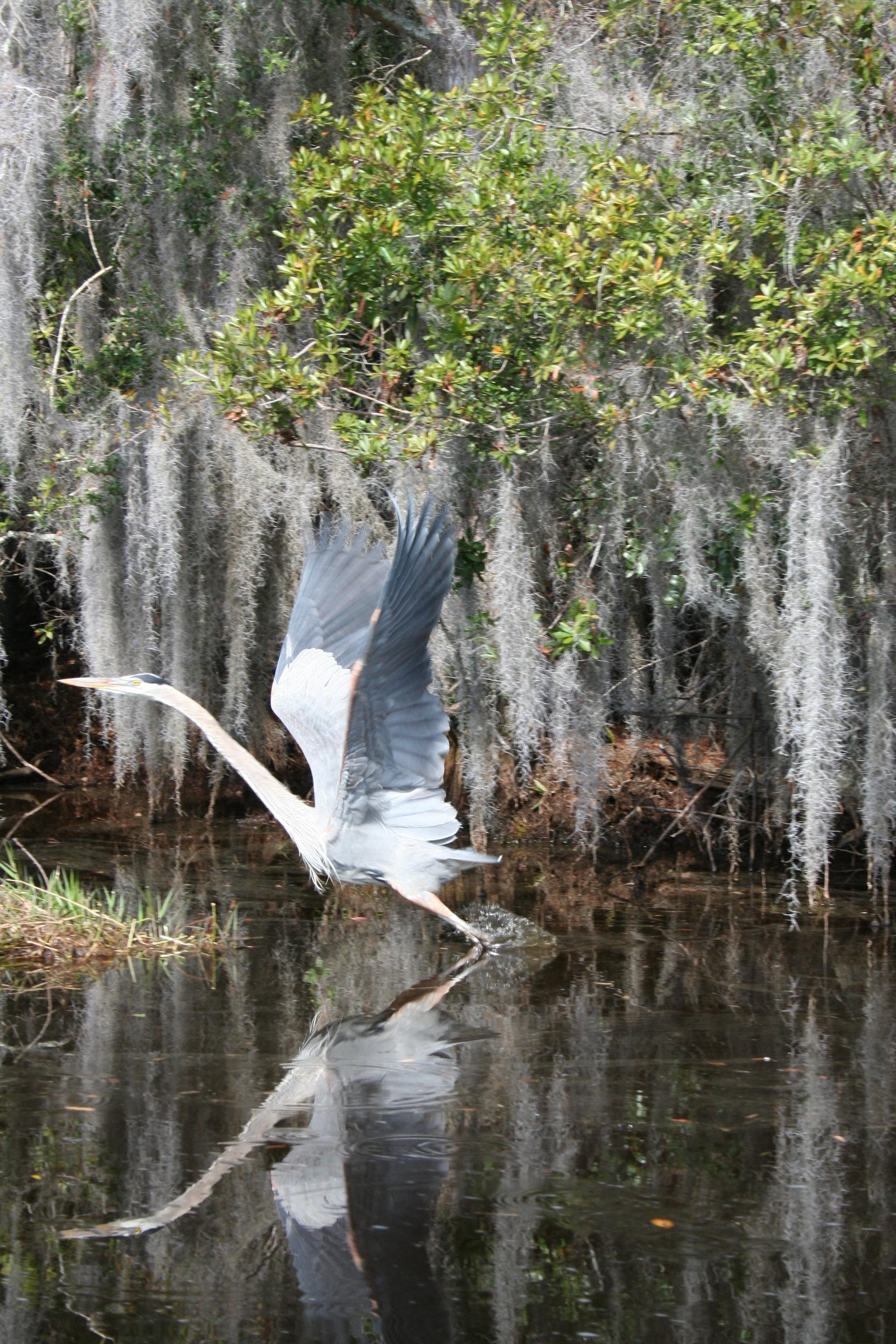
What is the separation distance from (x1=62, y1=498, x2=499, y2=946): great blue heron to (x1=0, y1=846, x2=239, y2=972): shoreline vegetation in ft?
1.88

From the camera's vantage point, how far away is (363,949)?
5.98m

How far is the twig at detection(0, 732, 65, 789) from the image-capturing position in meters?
9.60

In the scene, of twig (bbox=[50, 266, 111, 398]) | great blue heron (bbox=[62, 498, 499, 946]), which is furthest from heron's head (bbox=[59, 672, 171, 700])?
twig (bbox=[50, 266, 111, 398])

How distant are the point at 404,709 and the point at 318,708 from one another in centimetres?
33

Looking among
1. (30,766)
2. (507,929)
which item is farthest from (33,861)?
(30,766)

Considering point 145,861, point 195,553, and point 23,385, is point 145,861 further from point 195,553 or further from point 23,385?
point 23,385

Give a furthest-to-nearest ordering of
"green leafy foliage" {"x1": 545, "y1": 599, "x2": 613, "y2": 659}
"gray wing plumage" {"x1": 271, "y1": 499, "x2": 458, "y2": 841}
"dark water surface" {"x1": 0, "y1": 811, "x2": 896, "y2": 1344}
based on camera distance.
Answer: "green leafy foliage" {"x1": 545, "y1": 599, "x2": 613, "y2": 659} < "gray wing plumage" {"x1": 271, "y1": 499, "x2": 458, "y2": 841} < "dark water surface" {"x1": 0, "y1": 811, "x2": 896, "y2": 1344}

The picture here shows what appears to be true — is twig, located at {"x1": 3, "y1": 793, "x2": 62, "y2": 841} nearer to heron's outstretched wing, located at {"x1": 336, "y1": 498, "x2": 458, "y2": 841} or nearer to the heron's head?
the heron's head

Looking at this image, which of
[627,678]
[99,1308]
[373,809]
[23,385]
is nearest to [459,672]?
[627,678]

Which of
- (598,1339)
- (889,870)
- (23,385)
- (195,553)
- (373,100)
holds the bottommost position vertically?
(598,1339)

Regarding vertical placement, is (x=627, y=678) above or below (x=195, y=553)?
below

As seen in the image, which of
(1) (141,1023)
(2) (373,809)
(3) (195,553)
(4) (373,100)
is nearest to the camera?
(1) (141,1023)

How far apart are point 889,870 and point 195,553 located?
4160mm

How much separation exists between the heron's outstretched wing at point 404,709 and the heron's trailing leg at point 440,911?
0.86 feet
